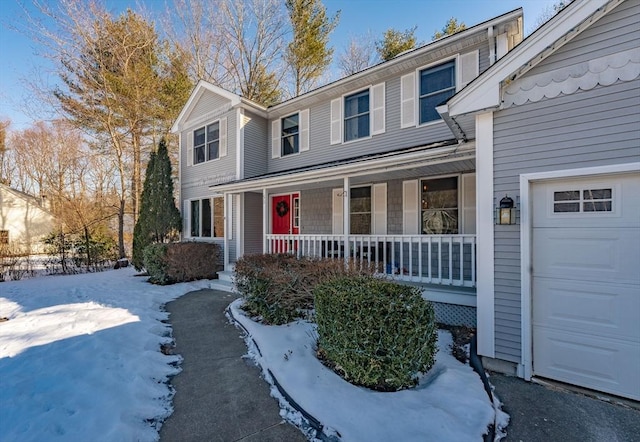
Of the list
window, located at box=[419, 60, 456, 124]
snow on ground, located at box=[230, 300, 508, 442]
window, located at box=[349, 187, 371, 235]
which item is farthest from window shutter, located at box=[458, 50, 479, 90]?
snow on ground, located at box=[230, 300, 508, 442]

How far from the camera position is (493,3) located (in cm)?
991

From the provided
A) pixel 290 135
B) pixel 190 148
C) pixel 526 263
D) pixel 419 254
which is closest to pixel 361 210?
pixel 419 254

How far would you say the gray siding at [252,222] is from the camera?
34.5ft

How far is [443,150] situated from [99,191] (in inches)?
883

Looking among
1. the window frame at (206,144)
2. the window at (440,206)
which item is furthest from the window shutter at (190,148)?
the window at (440,206)

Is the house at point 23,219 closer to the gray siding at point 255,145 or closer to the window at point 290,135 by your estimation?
the gray siding at point 255,145

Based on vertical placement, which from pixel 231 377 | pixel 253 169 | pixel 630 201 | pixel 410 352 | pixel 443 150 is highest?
pixel 253 169

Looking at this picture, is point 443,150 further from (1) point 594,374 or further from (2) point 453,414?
(2) point 453,414

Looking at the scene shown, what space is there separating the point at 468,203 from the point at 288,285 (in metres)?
4.63

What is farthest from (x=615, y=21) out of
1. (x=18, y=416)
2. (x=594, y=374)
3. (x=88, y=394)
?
(x=18, y=416)

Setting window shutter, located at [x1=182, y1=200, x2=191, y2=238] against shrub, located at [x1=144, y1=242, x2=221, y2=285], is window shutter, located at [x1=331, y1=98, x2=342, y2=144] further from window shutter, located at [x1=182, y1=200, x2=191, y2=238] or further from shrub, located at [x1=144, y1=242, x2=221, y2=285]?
window shutter, located at [x1=182, y1=200, x2=191, y2=238]

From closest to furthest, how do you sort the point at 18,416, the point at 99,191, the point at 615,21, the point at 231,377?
the point at 18,416
the point at 615,21
the point at 231,377
the point at 99,191

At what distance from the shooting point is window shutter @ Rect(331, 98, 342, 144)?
8953mm

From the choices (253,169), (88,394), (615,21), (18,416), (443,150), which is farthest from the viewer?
(253,169)
